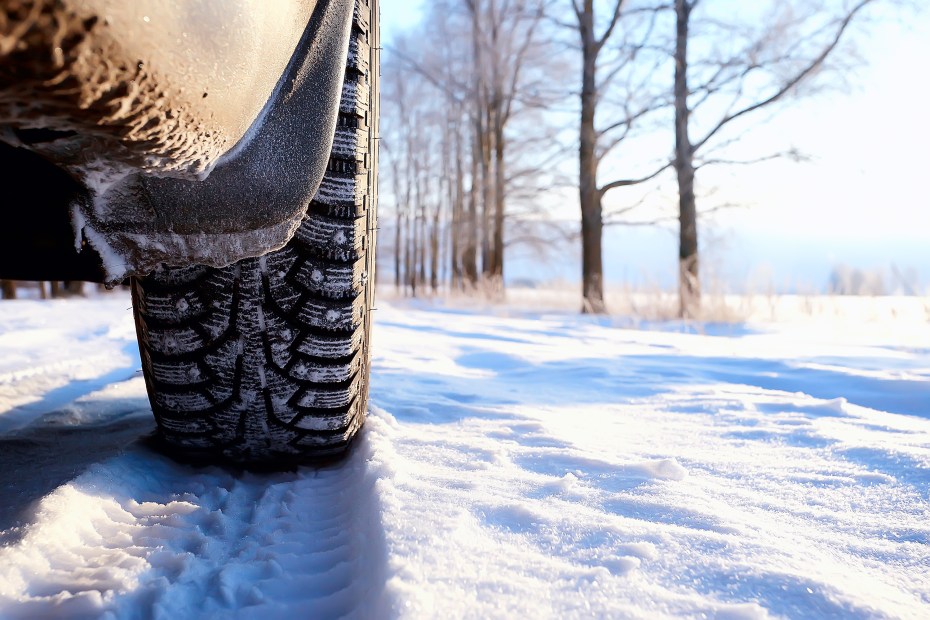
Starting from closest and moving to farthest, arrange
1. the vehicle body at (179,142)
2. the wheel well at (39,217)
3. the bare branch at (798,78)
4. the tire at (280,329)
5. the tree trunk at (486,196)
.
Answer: the vehicle body at (179,142), the wheel well at (39,217), the tire at (280,329), the bare branch at (798,78), the tree trunk at (486,196)

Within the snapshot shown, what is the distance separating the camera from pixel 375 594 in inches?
24.1

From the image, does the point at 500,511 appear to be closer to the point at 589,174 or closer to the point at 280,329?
the point at 280,329

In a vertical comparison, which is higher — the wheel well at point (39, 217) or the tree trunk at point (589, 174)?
the tree trunk at point (589, 174)

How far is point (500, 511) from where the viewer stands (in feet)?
2.66

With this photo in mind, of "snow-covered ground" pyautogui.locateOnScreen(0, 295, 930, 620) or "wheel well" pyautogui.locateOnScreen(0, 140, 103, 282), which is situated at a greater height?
"wheel well" pyautogui.locateOnScreen(0, 140, 103, 282)

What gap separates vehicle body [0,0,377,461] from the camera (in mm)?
344

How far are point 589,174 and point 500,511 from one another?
765cm

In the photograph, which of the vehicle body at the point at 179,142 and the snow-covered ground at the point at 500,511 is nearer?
the vehicle body at the point at 179,142

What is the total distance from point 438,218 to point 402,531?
17935mm

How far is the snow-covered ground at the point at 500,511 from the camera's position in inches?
24.1

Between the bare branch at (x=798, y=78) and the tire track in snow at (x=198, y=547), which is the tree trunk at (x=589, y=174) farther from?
the tire track in snow at (x=198, y=547)

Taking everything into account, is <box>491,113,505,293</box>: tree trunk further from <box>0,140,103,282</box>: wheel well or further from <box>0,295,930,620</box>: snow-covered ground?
<box>0,140,103,282</box>: wheel well

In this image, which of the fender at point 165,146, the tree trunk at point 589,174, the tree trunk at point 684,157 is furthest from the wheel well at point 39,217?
the tree trunk at point 589,174

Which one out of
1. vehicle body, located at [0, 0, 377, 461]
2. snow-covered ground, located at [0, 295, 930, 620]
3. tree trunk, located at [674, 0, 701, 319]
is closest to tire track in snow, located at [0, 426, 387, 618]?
snow-covered ground, located at [0, 295, 930, 620]
